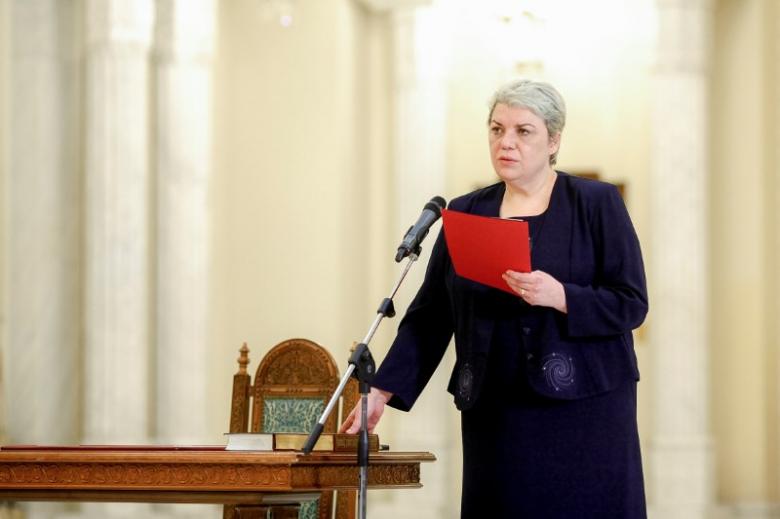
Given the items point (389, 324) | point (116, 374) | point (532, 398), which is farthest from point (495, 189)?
point (389, 324)

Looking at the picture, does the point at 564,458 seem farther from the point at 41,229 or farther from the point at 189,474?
the point at 41,229

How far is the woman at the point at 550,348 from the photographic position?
337 cm

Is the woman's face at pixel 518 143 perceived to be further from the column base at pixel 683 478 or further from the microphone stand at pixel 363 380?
the column base at pixel 683 478

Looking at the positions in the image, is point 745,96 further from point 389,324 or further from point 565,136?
point 389,324

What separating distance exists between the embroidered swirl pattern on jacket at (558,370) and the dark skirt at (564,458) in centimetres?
5

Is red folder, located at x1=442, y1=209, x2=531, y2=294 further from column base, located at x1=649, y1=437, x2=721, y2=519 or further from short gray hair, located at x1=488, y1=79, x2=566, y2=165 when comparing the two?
column base, located at x1=649, y1=437, x2=721, y2=519

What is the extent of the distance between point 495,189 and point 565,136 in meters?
7.30

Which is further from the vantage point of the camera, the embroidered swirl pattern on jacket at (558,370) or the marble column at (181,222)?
the marble column at (181,222)

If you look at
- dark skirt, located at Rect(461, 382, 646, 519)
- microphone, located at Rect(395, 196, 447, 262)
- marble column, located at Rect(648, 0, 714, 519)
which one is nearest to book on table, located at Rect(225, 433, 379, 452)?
dark skirt, located at Rect(461, 382, 646, 519)

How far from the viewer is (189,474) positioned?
341 centimetres

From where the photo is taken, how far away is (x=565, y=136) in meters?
10.9

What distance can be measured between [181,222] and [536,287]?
20.5ft

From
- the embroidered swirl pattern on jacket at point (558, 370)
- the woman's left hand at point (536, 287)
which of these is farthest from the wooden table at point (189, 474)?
the woman's left hand at point (536, 287)

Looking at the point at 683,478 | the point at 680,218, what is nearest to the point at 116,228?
the point at 680,218
